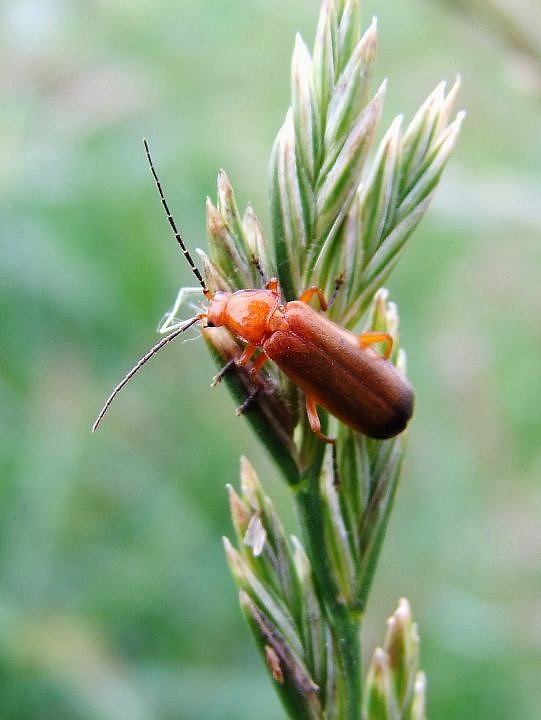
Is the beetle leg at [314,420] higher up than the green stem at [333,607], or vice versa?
the beetle leg at [314,420]

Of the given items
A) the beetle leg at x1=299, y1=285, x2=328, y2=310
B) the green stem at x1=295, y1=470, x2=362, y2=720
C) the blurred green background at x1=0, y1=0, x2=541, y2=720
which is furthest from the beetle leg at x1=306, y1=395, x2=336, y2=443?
the blurred green background at x1=0, y1=0, x2=541, y2=720

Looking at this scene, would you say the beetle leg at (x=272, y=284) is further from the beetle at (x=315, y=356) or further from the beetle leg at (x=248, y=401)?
the beetle leg at (x=248, y=401)

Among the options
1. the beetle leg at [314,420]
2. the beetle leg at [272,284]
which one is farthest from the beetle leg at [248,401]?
the beetle leg at [272,284]

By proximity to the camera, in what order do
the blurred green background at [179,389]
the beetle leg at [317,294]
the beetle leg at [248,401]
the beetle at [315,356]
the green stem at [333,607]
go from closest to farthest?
the green stem at [333,607] < the beetle leg at [248,401] < the beetle leg at [317,294] < the beetle at [315,356] < the blurred green background at [179,389]

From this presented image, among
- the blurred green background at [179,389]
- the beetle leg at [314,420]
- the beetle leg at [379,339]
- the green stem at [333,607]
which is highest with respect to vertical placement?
the blurred green background at [179,389]

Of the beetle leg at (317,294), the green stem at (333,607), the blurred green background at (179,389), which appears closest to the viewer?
the green stem at (333,607)

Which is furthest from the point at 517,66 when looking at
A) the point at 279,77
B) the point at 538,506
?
the point at 279,77

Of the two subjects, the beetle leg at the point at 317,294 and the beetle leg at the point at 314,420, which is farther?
the beetle leg at the point at 317,294

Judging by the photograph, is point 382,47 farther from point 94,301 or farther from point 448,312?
point 94,301

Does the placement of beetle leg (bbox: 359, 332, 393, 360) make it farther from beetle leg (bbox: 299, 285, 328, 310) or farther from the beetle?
beetle leg (bbox: 299, 285, 328, 310)
